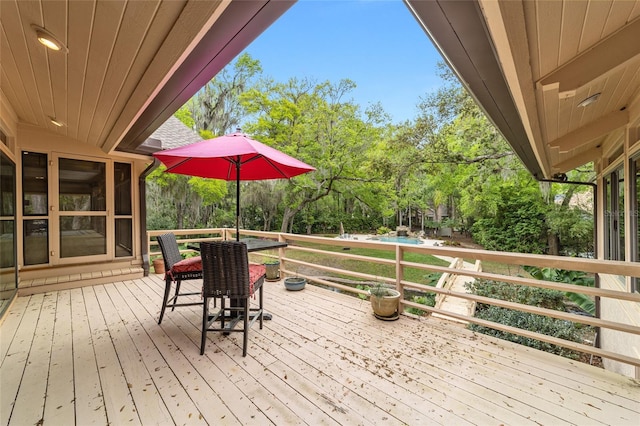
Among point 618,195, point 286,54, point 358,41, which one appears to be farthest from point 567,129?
point 286,54

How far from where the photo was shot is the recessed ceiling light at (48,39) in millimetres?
1622

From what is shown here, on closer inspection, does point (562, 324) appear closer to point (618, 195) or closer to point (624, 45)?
point (618, 195)

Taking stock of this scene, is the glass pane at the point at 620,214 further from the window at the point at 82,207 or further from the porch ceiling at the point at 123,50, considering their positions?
the window at the point at 82,207

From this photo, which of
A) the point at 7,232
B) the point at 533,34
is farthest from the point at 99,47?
the point at 7,232

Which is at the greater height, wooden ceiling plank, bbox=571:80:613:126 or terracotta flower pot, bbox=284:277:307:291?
wooden ceiling plank, bbox=571:80:613:126

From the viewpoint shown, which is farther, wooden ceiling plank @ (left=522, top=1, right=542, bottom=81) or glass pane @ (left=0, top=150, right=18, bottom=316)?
glass pane @ (left=0, top=150, right=18, bottom=316)

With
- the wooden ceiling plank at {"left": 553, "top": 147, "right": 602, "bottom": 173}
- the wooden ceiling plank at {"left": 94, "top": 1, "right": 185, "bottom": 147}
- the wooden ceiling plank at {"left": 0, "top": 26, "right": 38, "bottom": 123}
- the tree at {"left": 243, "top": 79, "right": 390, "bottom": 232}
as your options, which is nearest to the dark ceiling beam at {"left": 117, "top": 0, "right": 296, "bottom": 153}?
the wooden ceiling plank at {"left": 94, "top": 1, "right": 185, "bottom": 147}

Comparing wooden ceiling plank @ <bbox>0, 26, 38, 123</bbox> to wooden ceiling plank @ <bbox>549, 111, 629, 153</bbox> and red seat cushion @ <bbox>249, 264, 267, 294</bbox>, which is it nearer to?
red seat cushion @ <bbox>249, 264, 267, 294</bbox>

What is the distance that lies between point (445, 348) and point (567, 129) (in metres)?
2.78

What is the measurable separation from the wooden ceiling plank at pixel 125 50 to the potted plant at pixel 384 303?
10.0 feet

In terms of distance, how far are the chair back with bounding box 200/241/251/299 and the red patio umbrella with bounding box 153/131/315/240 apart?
587 mm

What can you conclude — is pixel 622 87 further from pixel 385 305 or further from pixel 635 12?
pixel 385 305

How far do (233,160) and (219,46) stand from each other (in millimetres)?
1718

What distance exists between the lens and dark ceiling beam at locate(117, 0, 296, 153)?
4.30ft
